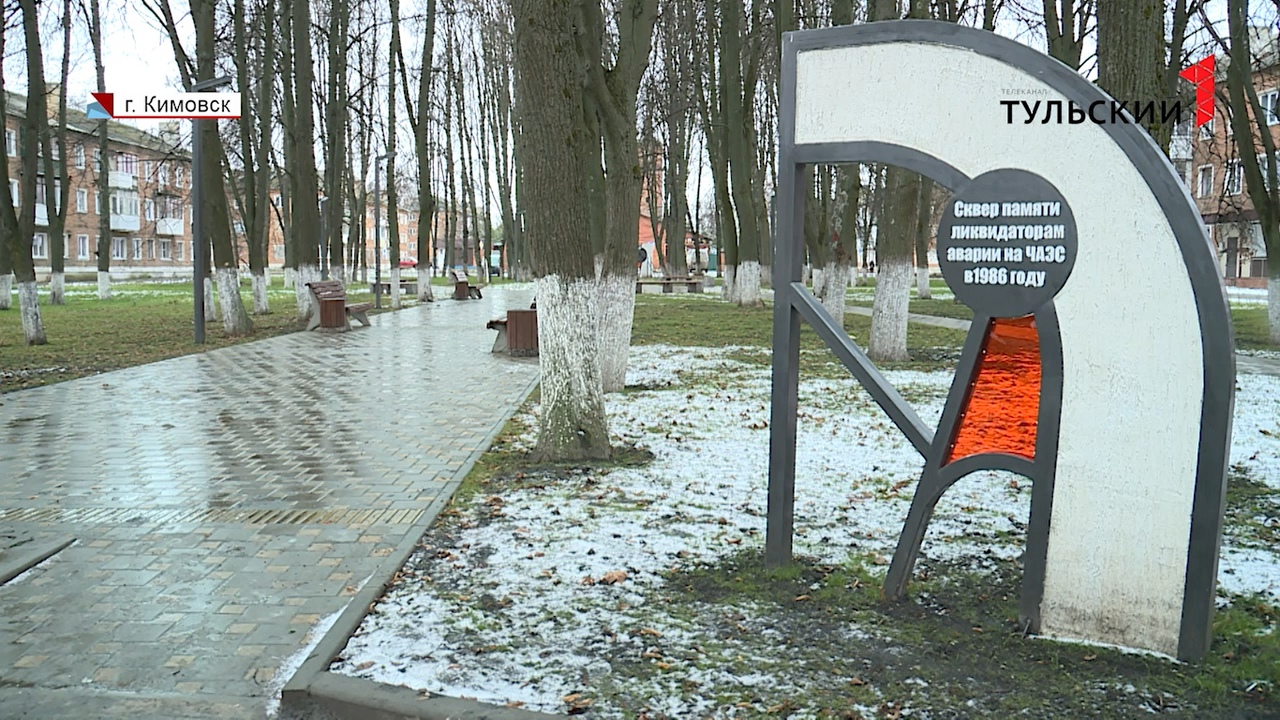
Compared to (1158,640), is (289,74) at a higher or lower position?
higher

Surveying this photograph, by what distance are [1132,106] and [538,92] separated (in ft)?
12.8

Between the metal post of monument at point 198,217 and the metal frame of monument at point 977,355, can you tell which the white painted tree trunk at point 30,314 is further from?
the metal frame of monument at point 977,355

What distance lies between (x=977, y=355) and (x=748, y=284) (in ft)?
75.3

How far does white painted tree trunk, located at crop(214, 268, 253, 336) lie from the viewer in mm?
18953

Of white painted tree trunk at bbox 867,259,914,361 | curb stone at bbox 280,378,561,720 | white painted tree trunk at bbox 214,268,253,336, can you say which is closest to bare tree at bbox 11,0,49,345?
white painted tree trunk at bbox 214,268,253,336

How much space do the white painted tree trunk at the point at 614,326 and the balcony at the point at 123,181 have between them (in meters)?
64.4

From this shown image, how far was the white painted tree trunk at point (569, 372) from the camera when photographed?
7.47 m

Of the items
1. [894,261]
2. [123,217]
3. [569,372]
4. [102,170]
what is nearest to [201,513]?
[569,372]

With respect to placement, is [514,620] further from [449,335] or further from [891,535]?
[449,335]

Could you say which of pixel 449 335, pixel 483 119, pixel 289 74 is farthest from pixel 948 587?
pixel 483 119

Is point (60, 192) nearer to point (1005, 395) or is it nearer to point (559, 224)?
point (559, 224)

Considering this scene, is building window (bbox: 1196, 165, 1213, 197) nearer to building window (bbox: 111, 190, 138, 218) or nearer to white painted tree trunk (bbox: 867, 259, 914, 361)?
white painted tree trunk (bbox: 867, 259, 914, 361)

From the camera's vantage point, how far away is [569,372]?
Answer: 7.54 metres

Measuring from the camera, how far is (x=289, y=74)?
2769cm
